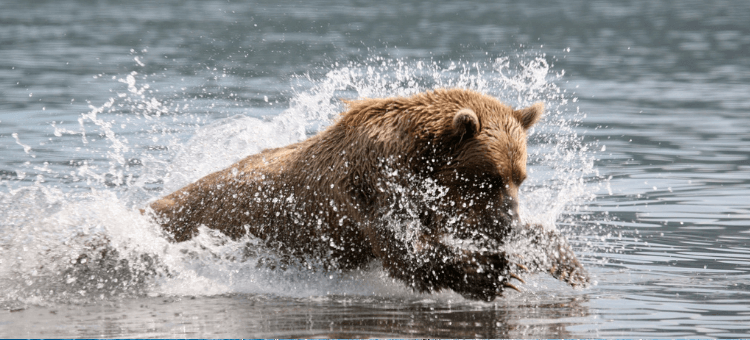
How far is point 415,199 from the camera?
6.39 metres

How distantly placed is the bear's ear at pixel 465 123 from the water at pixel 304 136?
4.05 feet

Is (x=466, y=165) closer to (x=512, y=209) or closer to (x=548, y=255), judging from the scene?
(x=512, y=209)

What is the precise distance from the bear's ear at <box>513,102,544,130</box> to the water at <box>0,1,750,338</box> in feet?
2.96

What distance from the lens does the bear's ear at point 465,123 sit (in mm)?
6133

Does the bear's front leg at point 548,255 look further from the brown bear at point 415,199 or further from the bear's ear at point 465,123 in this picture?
the bear's ear at point 465,123

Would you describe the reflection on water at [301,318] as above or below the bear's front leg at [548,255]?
below

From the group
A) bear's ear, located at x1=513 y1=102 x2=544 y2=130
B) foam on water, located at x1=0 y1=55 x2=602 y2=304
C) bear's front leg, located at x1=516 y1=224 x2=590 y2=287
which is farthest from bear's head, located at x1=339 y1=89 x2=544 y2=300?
bear's front leg, located at x1=516 y1=224 x2=590 y2=287

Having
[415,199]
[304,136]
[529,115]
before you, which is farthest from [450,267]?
[304,136]

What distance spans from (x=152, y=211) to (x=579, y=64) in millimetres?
Answer: 19223

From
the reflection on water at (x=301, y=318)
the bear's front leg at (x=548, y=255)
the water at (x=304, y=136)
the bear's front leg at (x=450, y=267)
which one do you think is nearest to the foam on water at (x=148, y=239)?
the water at (x=304, y=136)

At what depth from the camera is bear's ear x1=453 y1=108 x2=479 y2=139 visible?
6.13 meters

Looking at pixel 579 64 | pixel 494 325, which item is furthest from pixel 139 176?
pixel 579 64

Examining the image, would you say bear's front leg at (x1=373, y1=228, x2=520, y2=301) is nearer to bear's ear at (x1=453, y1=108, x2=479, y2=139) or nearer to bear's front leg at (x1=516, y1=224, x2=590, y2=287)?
bear's front leg at (x1=516, y1=224, x2=590, y2=287)

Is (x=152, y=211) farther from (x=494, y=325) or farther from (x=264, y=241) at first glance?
(x=494, y=325)
